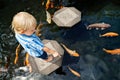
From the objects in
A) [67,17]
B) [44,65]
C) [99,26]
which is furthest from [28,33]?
[99,26]

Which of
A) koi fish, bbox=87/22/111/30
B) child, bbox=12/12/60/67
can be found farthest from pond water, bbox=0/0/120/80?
child, bbox=12/12/60/67

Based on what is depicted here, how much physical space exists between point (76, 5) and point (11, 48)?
2.37 m

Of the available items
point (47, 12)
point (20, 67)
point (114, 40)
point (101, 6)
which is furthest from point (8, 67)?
point (101, 6)

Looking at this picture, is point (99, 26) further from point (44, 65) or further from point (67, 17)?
point (44, 65)

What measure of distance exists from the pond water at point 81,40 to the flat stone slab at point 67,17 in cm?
16

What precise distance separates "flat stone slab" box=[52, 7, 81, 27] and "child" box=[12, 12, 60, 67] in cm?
155

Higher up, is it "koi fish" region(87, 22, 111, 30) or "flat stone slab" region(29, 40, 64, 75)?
"koi fish" region(87, 22, 111, 30)

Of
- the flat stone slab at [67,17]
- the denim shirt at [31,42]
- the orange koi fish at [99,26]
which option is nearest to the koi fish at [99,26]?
the orange koi fish at [99,26]

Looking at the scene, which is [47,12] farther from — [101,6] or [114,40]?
[114,40]

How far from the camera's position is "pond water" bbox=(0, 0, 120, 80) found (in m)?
5.73

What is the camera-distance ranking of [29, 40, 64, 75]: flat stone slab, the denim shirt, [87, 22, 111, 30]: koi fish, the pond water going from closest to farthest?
the denim shirt, [29, 40, 64, 75]: flat stone slab, the pond water, [87, 22, 111, 30]: koi fish

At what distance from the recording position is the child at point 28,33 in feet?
14.6

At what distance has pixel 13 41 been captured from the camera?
660 cm

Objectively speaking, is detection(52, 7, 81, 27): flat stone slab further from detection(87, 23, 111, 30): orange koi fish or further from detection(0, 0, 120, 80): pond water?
detection(87, 23, 111, 30): orange koi fish
